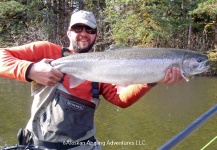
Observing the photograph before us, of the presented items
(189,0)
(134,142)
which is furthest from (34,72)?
(189,0)

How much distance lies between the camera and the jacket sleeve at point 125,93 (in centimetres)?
331

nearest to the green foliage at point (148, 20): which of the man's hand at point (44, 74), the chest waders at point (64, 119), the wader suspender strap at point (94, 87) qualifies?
the wader suspender strap at point (94, 87)

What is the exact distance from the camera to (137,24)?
27.7 m

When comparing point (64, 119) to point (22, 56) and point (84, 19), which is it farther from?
point (84, 19)

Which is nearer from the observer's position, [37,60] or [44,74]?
[44,74]

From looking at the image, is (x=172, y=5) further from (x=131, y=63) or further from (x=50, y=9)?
(x=131, y=63)

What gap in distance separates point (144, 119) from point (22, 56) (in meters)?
8.50

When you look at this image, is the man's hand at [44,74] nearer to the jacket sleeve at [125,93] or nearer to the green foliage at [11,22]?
the jacket sleeve at [125,93]

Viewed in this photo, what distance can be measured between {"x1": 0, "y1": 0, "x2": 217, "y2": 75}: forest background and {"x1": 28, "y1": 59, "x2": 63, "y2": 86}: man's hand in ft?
73.1

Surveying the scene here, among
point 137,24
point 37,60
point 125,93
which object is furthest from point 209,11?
point 37,60

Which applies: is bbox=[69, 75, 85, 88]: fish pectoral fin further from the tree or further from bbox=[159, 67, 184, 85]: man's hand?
the tree

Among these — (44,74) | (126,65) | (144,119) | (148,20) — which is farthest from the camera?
(148,20)

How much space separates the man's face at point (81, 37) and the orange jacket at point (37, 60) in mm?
170

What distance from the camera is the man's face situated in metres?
3.29
